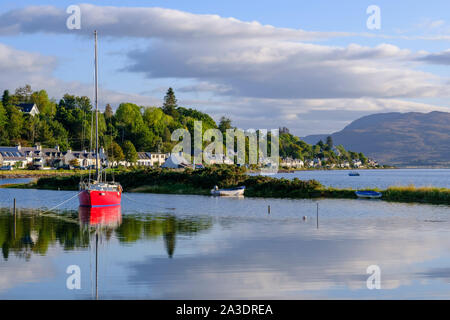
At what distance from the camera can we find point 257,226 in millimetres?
39062

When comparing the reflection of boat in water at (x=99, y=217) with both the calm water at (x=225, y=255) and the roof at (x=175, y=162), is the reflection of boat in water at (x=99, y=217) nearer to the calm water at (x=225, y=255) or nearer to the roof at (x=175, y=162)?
the calm water at (x=225, y=255)

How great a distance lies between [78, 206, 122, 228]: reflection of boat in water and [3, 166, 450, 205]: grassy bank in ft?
85.5

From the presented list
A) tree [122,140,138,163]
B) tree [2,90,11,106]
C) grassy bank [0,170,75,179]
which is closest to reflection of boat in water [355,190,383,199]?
grassy bank [0,170,75,179]

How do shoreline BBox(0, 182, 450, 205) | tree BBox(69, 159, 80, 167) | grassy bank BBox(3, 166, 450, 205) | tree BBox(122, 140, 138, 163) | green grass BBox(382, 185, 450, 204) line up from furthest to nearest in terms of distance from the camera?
tree BBox(122, 140, 138, 163)
tree BBox(69, 159, 80, 167)
grassy bank BBox(3, 166, 450, 205)
shoreline BBox(0, 182, 450, 205)
green grass BBox(382, 185, 450, 204)

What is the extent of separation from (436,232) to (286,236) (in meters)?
10.4

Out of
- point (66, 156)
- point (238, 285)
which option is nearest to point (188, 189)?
point (238, 285)

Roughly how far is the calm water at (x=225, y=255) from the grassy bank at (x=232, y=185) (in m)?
16.2

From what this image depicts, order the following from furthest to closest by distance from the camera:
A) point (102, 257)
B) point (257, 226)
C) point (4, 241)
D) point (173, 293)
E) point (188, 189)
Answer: point (188, 189), point (257, 226), point (4, 241), point (102, 257), point (173, 293)

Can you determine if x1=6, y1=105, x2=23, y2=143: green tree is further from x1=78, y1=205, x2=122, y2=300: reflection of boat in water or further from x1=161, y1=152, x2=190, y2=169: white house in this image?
x1=78, y1=205, x2=122, y2=300: reflection of boat in water

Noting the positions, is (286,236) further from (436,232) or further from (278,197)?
(278,197)

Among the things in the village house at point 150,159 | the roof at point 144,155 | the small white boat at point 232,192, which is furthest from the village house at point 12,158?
the small white boat at point 232,192

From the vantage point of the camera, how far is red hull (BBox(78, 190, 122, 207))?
50.2 m

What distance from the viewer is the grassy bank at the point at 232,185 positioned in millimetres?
63188

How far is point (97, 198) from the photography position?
50.7 meters
